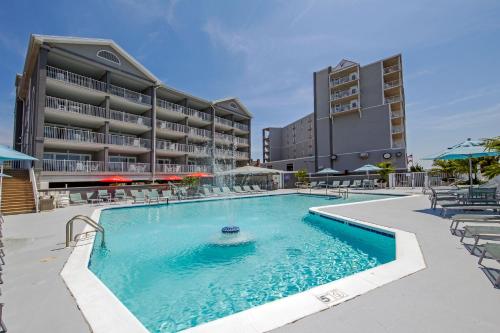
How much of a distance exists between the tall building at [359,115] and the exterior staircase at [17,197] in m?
34.1

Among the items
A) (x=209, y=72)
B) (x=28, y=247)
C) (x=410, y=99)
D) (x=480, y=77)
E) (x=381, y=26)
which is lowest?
(x=28, y=247)

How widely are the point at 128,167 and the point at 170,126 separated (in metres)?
6.65

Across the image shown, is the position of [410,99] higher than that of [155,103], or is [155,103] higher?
[410,99]

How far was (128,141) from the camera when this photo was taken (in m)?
20.3

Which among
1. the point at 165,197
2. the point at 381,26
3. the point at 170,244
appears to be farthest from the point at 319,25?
the point at 165,197

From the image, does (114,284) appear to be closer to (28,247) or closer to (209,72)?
(28,247)

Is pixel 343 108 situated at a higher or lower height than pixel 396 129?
higher

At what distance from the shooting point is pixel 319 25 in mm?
10734

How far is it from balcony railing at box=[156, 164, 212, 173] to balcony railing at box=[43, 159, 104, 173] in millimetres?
5229

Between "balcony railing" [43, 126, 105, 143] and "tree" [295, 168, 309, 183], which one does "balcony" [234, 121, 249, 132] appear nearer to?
"tree" [295, 168, 309, 183]

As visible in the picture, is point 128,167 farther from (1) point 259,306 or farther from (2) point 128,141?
(1) point 259,306

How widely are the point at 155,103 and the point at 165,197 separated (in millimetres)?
10988

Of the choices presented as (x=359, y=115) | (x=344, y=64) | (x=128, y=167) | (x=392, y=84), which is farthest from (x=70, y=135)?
(x=392, y=84)

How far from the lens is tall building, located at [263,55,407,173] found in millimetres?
31688
